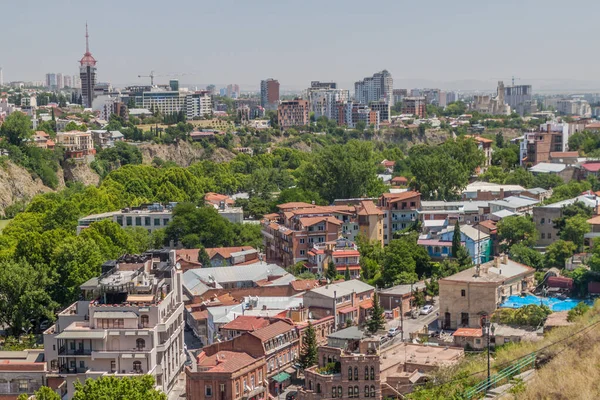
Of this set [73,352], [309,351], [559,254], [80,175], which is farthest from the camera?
[80,175]

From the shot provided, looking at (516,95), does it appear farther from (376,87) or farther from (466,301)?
(466,301)

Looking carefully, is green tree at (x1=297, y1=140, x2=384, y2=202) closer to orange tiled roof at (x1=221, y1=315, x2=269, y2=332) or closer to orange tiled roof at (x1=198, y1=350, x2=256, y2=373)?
orange tiled roof at (x1=221, y1=315, x2=269, y2=332)

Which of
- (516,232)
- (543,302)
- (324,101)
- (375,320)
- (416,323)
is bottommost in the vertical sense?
(416,323)

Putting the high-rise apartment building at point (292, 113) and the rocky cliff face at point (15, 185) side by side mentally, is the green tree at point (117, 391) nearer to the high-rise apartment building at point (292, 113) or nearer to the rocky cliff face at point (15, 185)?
Answer: the rocky cliff face at point (15, 185)

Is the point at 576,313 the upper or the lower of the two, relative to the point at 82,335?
lower

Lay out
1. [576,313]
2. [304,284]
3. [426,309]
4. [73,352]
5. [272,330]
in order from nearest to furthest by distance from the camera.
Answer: [73,352]
[272,330]
[576,313]
[426,309]
[304,284]

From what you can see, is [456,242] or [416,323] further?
[456,242]

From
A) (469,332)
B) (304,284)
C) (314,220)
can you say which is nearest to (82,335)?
(304,284)
